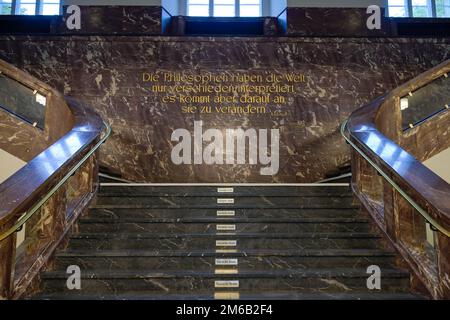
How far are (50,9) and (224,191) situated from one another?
9.72 m

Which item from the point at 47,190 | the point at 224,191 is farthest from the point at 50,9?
the point at 47,190

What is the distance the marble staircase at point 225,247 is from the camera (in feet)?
13.6

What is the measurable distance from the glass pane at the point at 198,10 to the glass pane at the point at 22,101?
8.54m

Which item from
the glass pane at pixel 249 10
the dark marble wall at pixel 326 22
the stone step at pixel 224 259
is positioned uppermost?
the glass pane at pixel 249 10

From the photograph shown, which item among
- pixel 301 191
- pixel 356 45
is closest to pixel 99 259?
pixel 301 191

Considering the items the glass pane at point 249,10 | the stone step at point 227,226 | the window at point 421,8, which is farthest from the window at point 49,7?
the stone step at point 227,226

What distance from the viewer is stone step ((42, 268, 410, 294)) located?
13.6ft

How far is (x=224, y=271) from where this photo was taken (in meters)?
4.32

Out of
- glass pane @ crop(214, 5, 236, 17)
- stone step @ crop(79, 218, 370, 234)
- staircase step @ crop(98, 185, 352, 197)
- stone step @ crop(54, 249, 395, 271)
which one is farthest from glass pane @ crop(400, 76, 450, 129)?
glass pane @ crop(214, 5, 236, 17)

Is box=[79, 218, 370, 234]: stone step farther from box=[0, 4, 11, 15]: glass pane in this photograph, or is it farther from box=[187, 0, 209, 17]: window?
box=[0, 4, 11, 15]: glass pane

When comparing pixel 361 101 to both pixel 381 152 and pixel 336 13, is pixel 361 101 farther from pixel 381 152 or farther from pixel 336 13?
pixel 381 152

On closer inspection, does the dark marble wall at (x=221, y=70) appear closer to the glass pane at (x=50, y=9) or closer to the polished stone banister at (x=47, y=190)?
the polished stone banister at (x=47, y=190)

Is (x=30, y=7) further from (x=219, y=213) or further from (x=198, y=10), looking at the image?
(x=219, y=213)

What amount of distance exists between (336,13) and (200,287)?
6769 millimetres
